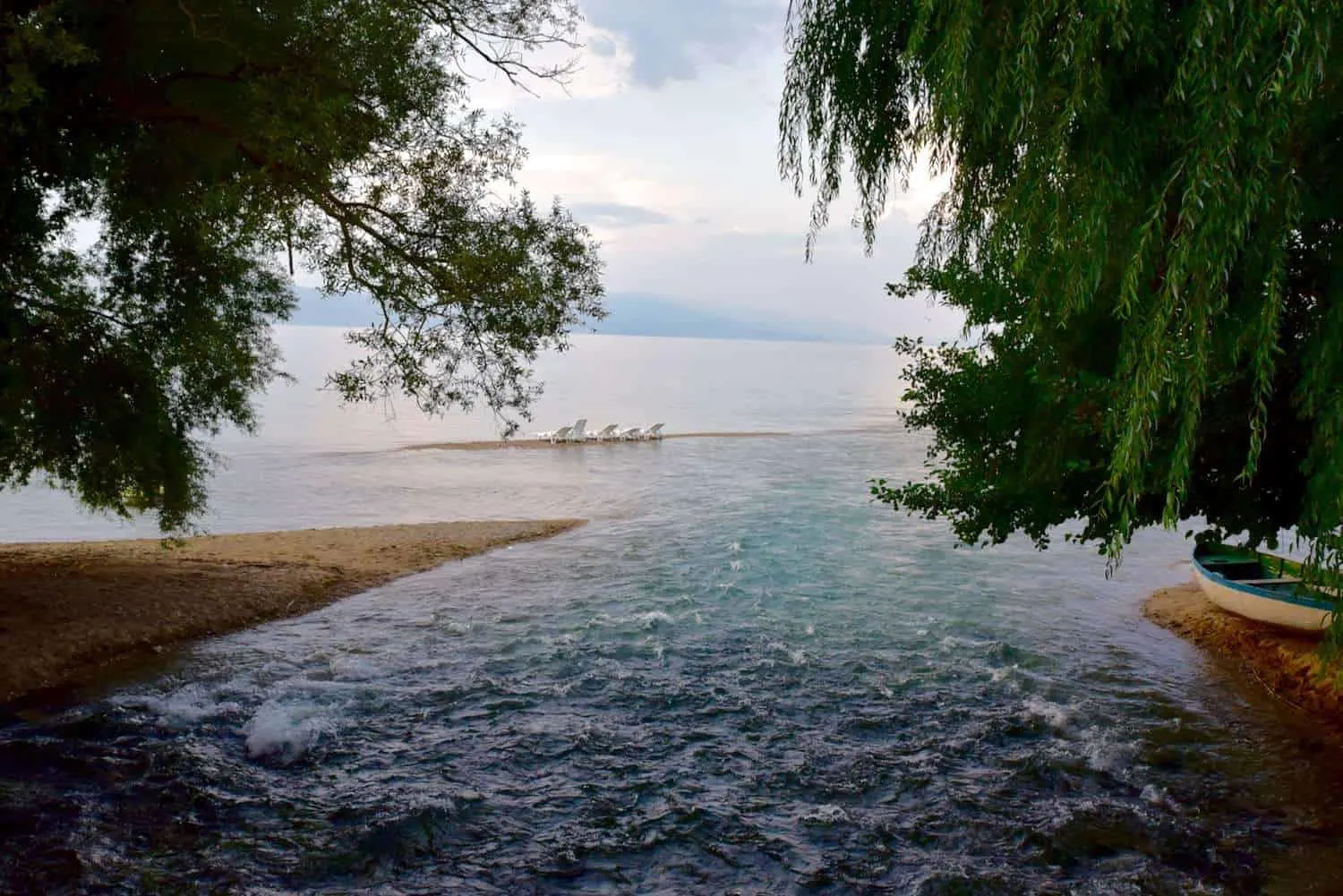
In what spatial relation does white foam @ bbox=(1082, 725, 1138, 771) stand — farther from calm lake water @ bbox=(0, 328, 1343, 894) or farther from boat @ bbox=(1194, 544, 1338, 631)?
boat @ bbox=(1194, 544, 1338, 631)

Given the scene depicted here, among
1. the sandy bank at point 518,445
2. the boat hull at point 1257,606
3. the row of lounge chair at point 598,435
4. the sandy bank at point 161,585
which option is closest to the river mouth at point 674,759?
the sandy bank at point 161,585

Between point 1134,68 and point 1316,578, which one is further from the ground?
point 1134,68

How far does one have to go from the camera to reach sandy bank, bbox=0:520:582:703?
1440 centimetres

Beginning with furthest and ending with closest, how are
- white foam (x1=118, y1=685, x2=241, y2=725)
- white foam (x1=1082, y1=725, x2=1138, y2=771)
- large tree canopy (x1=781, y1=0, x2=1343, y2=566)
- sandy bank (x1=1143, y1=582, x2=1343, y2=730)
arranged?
sandy bank (x1=1143, y1=582, x2=1343, y2=730), white foam (x1=118, y1=685, x2=241, y2=725), white foam (x1=1082, y1=725, x2=1138, y2=771), large tree canopy (x1=781, y1=0, x2=1343, y2=566)

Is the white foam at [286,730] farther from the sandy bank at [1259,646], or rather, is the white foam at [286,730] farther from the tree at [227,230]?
the sandy bank at [1259,646]

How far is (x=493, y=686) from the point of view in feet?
46.8

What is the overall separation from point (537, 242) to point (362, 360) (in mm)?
3567

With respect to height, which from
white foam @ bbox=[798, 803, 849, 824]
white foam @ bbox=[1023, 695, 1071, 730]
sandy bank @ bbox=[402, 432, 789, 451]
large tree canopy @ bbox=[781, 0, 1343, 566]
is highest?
large tree canopy @ bbox=[781, 0, 1343, 566]

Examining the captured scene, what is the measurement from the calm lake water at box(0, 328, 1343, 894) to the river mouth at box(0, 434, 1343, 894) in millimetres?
49

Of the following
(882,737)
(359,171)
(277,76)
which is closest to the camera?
(277,76)

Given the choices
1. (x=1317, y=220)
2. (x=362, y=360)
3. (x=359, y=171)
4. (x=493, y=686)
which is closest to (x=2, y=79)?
(x=359, y=171)

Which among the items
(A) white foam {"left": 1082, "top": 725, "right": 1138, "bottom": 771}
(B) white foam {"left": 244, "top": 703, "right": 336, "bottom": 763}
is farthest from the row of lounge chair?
(A) white foam {"left": 1082, "top": 725, "right": 1138, "bottom": 771}

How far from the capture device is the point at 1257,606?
672 inches

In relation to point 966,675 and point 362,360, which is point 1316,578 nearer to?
point 966,675
